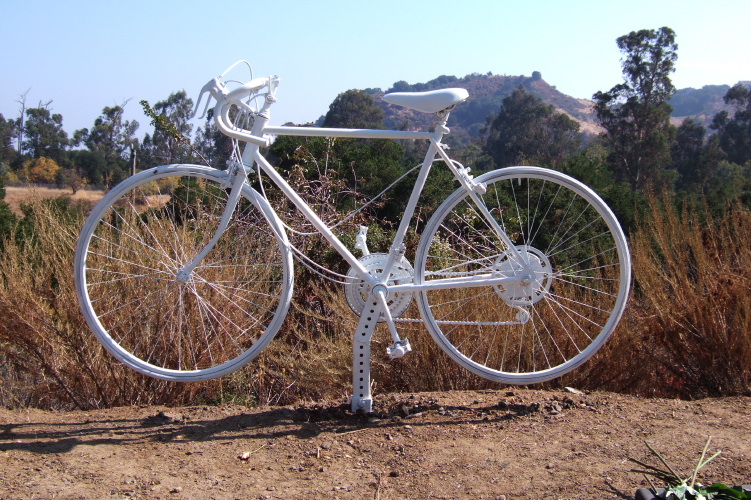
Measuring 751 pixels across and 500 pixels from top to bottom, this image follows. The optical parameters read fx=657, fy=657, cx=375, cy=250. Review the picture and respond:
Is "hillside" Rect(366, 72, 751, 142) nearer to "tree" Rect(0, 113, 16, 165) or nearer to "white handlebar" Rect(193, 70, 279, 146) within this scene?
"tree" Rect(0, 113, 16, 165)

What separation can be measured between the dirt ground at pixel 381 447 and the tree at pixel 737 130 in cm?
3198

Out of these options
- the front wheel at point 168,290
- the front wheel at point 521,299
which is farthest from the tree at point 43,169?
the front wheel at point 521,299

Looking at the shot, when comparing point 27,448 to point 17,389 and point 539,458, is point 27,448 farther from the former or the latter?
point 539,458

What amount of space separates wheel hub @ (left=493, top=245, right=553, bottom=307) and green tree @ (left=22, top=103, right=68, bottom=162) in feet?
126

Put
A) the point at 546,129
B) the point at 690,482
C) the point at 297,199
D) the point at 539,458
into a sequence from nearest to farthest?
1. the point at 690,482
2. the point at 539,458
3. the point at 297,199
4. the point at 546,129

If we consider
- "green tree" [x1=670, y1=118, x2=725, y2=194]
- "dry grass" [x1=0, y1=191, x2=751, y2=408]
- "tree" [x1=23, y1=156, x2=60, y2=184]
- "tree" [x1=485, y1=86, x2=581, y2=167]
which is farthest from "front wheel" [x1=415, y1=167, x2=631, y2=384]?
"tree" [x1=23, y1=156, x2=60, y2=184]

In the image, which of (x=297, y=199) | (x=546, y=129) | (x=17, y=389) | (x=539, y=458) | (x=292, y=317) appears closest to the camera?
(x=539, y=458)

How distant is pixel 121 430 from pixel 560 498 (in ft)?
6.30

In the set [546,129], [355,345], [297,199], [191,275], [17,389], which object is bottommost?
[17,389]

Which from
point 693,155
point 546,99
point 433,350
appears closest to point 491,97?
point 546,99

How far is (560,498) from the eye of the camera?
2.29m

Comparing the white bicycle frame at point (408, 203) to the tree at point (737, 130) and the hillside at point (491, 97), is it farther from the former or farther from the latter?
the hillside at point (491, 97)

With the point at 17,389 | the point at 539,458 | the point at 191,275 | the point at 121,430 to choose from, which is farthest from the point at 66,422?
the point at 539,458

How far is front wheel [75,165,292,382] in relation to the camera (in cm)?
292
